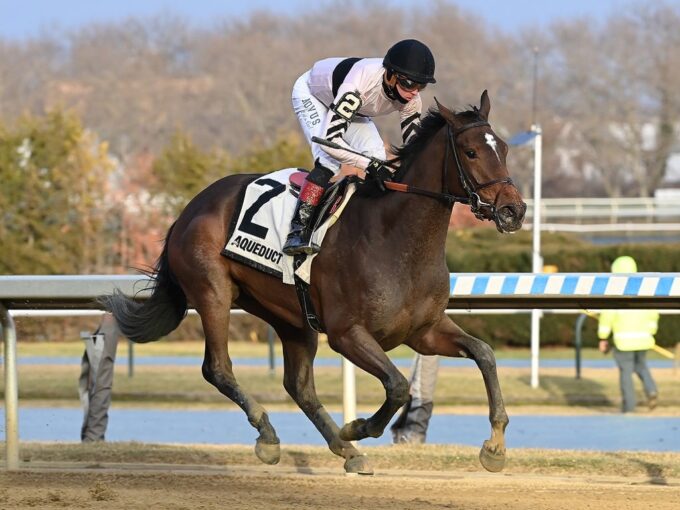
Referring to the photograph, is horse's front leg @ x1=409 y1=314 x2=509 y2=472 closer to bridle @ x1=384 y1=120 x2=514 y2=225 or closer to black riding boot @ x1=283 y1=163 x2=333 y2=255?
bridle @ x1=384 y1=120 x2=514 y2=225

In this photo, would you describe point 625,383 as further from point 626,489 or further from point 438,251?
point 438,251

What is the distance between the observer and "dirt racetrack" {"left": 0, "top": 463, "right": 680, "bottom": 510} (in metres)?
6.34

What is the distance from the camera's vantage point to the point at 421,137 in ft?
21.6

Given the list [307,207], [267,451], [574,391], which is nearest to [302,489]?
[267,451]

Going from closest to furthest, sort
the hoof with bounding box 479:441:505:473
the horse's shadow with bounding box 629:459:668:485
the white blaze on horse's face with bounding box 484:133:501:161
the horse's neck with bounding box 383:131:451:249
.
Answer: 1. the white blaze on horse's face with bounding box 484:133:501:161
2. the hoof with bounding box 479:441:505:473
3. the horse's neck with bounding box 383:131:451:249
4. the horse's shadow with bounding box 629:459:668:485

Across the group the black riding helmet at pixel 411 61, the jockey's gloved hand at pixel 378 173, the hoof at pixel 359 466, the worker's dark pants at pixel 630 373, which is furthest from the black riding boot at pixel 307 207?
the worker's dark pants at pixel 630 373

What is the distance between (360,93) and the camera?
6664 mm

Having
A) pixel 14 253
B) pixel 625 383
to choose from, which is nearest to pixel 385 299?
pixel 625 383

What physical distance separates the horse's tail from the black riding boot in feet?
3.95

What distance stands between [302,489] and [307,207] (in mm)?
1564

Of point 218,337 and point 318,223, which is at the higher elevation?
point 318,223

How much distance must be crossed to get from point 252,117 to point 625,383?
54.9 m

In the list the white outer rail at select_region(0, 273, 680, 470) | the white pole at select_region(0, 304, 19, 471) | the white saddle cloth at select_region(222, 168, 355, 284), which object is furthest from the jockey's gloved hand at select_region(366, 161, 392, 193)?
the white pole at select_region(0, 304, 19, 471)

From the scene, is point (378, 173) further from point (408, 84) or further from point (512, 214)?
point (512, 214)
